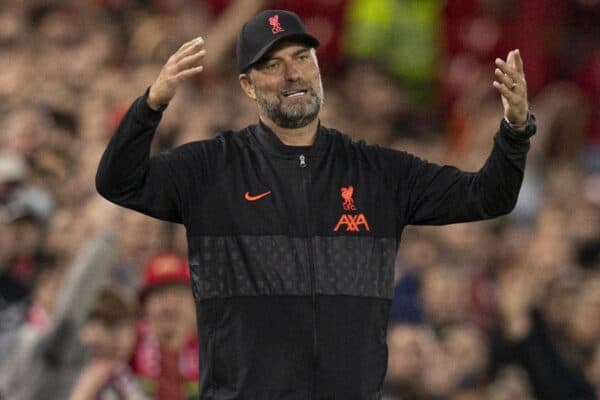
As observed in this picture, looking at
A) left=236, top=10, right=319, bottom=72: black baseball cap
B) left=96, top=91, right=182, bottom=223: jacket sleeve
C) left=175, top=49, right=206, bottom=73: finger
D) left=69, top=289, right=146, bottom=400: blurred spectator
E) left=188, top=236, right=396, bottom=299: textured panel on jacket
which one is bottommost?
left=69, top=289, right=146, bottom=400: blurred spectator

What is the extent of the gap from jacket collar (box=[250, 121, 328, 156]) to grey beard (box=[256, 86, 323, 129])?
2.3 inches

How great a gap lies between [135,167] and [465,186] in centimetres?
111

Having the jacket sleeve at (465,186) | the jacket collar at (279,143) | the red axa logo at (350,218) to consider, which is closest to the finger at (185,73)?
the jacket collar at (279,143)

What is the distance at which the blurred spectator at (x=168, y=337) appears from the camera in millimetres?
7848

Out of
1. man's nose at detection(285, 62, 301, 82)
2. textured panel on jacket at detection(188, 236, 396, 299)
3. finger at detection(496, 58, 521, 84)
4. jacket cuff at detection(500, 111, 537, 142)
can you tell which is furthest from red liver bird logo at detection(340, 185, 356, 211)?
finger at detection(496, 58, 521, 84)

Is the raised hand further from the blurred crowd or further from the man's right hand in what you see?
the blurred crowd

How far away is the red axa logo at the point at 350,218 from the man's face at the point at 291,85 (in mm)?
270

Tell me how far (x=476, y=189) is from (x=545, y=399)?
140 inches

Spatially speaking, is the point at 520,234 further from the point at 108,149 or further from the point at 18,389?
the point at 108,149

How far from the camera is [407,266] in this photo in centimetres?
1020

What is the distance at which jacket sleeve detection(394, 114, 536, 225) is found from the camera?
5.81m

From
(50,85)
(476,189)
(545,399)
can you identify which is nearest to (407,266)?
(545,399)

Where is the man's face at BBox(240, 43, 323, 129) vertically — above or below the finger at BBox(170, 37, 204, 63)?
below

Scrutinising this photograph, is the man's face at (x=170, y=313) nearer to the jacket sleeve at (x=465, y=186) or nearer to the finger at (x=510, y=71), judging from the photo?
the jacket sleeve at (x=465, y=186)
